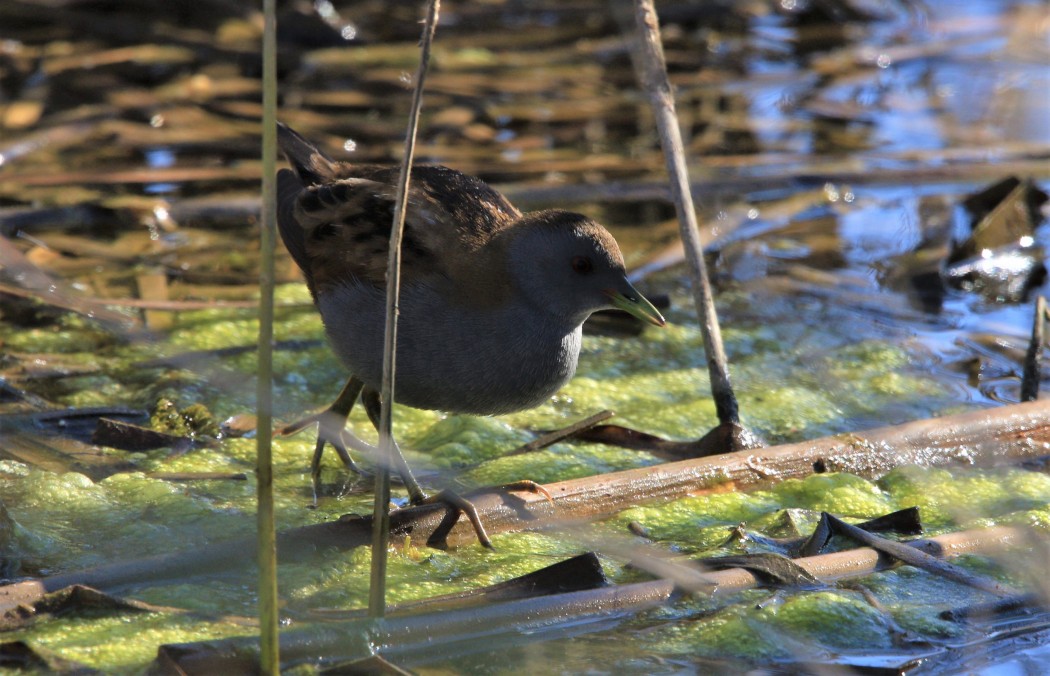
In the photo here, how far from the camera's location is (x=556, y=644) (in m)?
2.70

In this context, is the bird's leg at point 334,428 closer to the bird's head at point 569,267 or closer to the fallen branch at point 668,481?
the fallen branch at point 668,481

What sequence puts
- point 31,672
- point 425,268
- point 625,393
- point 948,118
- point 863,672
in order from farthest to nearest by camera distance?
point 948,118, point 625,393, point 425,268, point 863,672, point 31,672

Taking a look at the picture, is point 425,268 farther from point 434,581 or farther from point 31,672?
point 31,672

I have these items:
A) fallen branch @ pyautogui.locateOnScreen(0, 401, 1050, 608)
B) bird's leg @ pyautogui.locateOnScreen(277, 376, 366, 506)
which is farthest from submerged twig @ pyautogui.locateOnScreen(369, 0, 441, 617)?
bird's leg @ pyautogui.locateOnScreen(277, 376, 366, 506)

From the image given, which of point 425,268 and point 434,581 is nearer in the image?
point 434,581

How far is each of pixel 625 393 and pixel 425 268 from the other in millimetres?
1277

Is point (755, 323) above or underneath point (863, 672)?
above

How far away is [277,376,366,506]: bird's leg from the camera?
3607 millimetres

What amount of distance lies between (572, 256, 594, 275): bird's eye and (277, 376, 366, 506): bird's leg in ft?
2.53

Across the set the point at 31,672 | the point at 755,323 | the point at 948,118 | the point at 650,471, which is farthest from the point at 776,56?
the point at 31,672

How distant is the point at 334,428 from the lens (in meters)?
3.63

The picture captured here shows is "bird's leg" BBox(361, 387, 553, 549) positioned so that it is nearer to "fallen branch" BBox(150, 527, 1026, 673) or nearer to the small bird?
the small bird

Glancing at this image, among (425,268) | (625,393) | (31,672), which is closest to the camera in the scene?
(31,672)

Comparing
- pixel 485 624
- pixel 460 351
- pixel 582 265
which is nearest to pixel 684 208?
pixel 582 265
